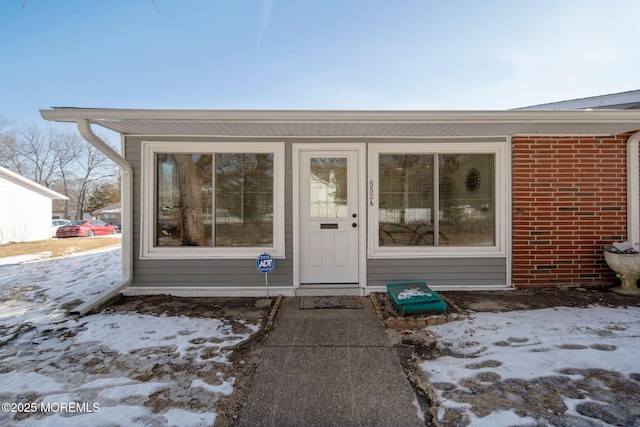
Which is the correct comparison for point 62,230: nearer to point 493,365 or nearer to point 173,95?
point 173,95

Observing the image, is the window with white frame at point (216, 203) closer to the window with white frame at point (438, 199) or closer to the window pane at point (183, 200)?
the window pane at point (183, 200)

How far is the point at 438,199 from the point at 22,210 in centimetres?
1653

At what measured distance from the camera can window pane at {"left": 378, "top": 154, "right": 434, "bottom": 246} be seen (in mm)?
4043

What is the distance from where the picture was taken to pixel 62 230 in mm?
16656

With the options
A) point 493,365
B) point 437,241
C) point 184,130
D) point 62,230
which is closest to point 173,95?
point 184,130

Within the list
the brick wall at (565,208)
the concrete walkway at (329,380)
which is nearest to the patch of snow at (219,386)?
the concrete walkway at (329,380)

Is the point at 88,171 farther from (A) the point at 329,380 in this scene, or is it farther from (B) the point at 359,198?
(A) the point at 329,380

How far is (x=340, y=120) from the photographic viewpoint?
3262 millimetres

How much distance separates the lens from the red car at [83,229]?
16.8m

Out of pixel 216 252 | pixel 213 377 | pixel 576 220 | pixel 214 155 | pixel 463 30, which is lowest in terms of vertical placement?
pixel 213 377

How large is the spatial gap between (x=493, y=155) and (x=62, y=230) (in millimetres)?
21750

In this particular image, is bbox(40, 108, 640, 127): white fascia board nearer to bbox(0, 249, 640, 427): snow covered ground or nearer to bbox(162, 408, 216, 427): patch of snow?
bbox(0, 249, 640, 427): snow covered ground

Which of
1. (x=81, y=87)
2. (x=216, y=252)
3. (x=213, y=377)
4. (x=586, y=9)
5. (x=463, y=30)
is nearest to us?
(x=213, y=377)

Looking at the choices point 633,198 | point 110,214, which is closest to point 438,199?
point 633,198
